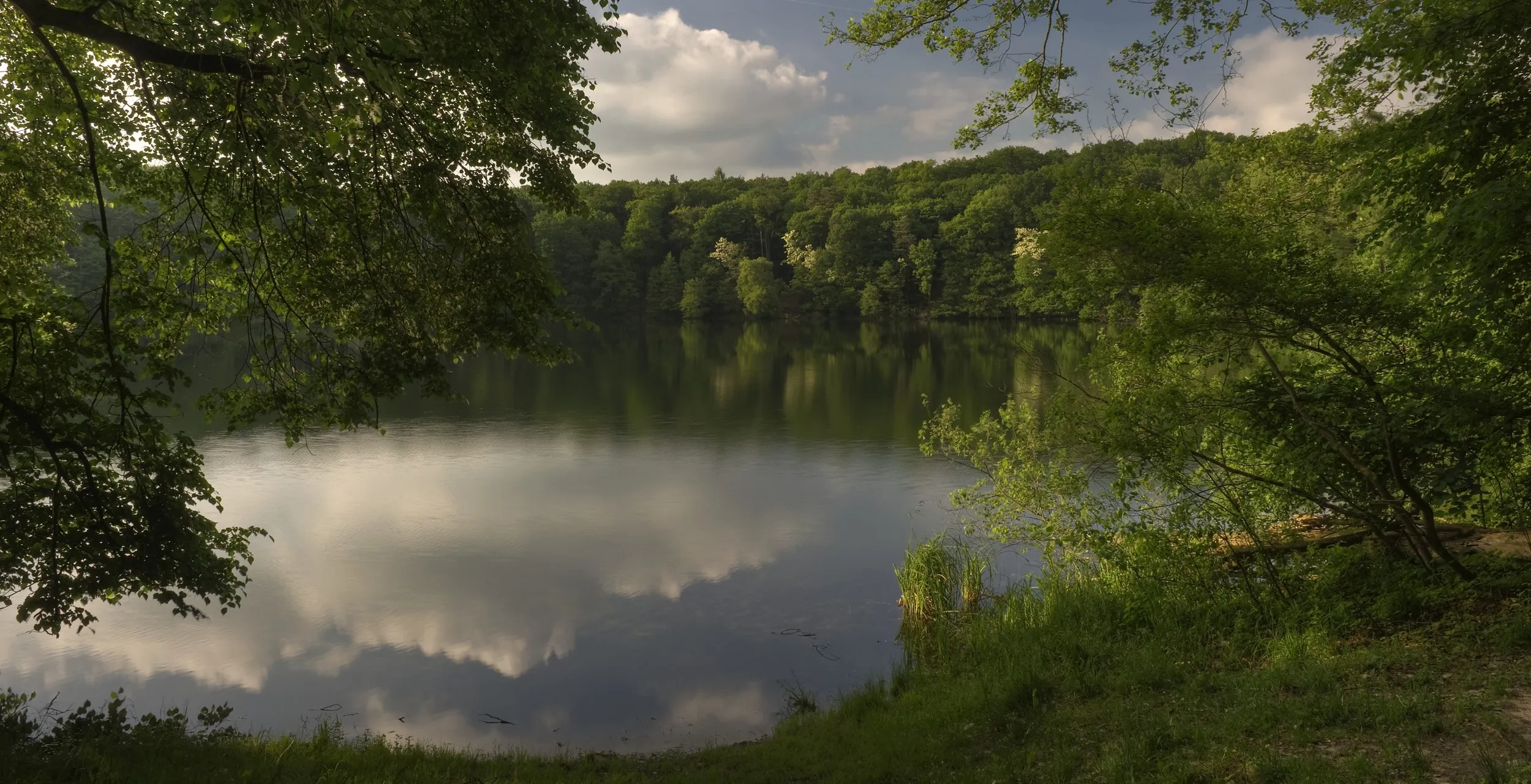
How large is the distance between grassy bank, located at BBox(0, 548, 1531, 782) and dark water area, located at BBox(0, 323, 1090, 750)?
1514 millimetres

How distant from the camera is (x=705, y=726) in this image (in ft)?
30.1

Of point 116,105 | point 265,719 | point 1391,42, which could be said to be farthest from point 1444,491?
point 265,719

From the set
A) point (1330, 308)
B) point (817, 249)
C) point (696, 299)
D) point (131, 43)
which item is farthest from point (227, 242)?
point (817, 249)

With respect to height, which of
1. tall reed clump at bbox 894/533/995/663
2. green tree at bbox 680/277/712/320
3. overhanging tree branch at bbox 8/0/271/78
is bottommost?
tall reed clump at bbox 894/533/995/663

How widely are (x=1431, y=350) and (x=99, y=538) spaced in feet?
34.3

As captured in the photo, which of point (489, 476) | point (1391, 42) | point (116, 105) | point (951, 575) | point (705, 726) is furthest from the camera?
point (489, 476)

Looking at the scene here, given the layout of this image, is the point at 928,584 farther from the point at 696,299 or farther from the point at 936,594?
the point at 696,299

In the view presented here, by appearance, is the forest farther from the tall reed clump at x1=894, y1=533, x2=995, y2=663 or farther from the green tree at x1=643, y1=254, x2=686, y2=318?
→ the tall reed clump at x1=894, y1=533, x2=995, y2=663

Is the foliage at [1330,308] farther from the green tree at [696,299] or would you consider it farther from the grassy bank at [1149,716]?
the green tree at [696,299]

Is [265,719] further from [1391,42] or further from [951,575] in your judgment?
[1391,42]

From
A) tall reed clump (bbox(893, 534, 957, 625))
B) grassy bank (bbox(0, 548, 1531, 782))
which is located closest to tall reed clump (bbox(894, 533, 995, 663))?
tall reed clump (bbox(893, 534, 957, 625))

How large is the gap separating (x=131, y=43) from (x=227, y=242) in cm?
176

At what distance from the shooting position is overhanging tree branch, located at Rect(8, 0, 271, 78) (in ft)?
15.7

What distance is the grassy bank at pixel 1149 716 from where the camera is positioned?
4.91 metres
